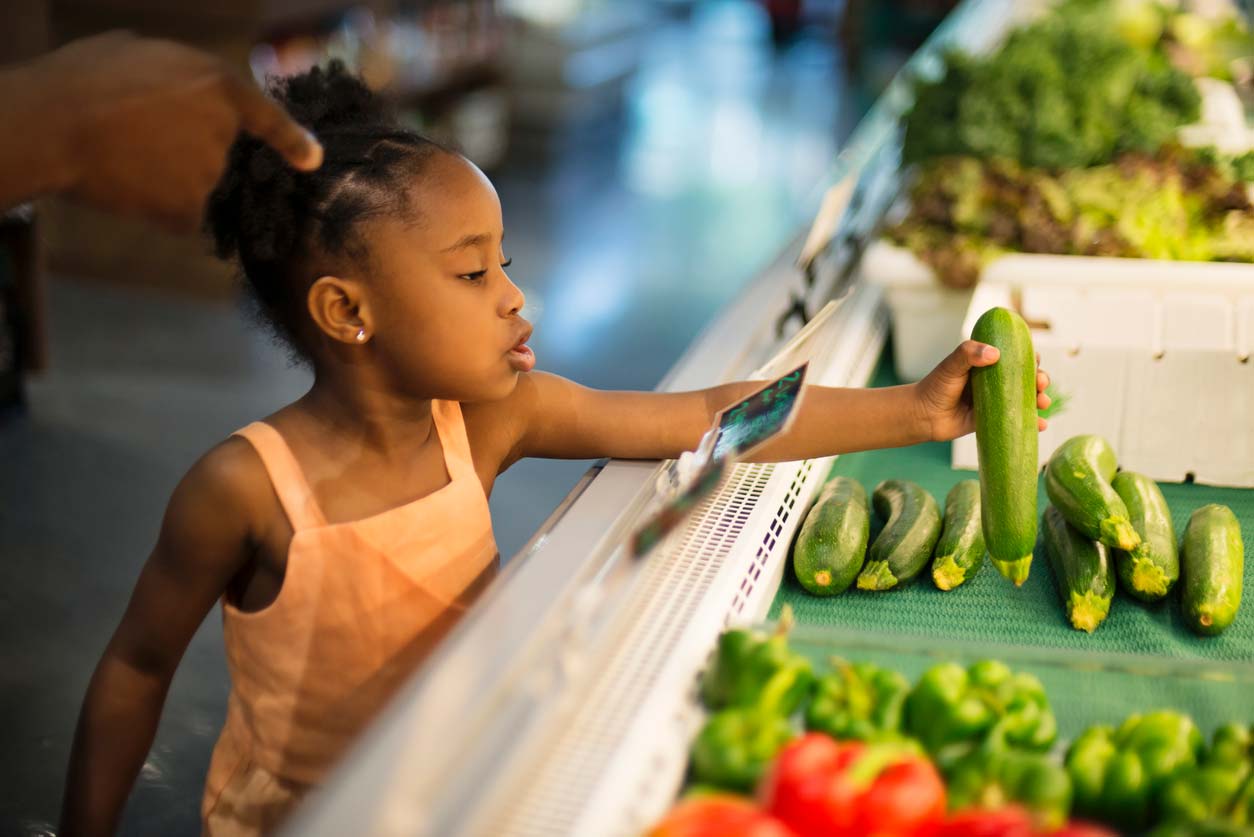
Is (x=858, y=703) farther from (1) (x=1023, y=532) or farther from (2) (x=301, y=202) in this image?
(2) (x=301, y=202)

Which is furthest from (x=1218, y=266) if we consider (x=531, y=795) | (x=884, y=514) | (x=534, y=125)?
(x=534, y=125)

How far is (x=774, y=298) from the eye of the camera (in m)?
2.63

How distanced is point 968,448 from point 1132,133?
124 cm

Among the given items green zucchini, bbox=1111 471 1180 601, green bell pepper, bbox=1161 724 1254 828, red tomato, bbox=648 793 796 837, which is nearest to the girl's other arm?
red tomato, bbox=648 793 796 837

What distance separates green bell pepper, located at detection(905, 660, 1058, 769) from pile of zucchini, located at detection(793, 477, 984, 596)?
44cm

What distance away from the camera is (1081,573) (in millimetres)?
1772

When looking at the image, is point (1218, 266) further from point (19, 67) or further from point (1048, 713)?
point (19, 67)

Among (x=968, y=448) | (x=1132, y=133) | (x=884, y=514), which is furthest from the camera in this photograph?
(x=1132, y=133)

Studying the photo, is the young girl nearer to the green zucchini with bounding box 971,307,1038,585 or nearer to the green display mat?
the green zucchini with bounding box 971,307,1038,585

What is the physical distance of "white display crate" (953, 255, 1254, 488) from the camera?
221cm

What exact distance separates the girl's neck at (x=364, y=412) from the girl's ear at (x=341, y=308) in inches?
3.7

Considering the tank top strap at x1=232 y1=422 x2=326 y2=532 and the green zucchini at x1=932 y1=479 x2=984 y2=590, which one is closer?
the tank top strap at x1=232 y1=422 x2=326 y2=532

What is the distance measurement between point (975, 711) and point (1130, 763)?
147 mm

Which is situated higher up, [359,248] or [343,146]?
[343,146]
